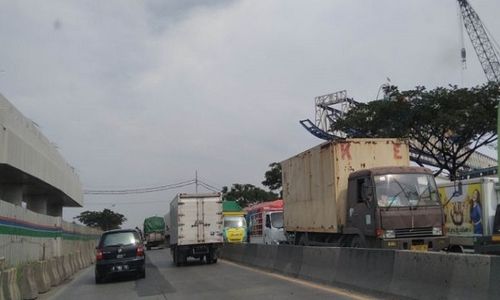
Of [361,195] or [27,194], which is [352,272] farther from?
[27,194]

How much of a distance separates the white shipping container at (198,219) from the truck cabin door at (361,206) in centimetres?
1118

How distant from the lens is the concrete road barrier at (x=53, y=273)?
19.8m

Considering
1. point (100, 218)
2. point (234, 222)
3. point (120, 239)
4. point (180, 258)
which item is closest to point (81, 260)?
point (180, 258)

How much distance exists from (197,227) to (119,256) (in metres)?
7.26

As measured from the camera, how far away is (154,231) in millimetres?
61500

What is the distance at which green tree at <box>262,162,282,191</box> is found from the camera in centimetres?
8100

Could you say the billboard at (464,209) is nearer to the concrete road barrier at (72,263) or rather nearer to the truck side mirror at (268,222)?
the truck side mirror at (268,222)

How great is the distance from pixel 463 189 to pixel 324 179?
185 inches

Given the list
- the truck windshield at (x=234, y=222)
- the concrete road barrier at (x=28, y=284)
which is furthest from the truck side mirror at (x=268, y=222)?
the concrete road barrier at (x=28, y=284)

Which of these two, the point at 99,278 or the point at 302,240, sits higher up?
the point at 302,240

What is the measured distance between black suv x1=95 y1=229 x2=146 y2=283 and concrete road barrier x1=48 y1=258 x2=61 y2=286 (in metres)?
1.40

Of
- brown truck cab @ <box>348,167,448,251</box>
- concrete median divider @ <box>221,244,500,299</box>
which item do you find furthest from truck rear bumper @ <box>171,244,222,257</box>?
brown truck cab @ <box>348,167,448,251</box>

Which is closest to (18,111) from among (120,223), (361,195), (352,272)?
(361,195)

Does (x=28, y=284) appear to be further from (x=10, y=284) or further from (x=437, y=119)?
(x=437, y=119)
